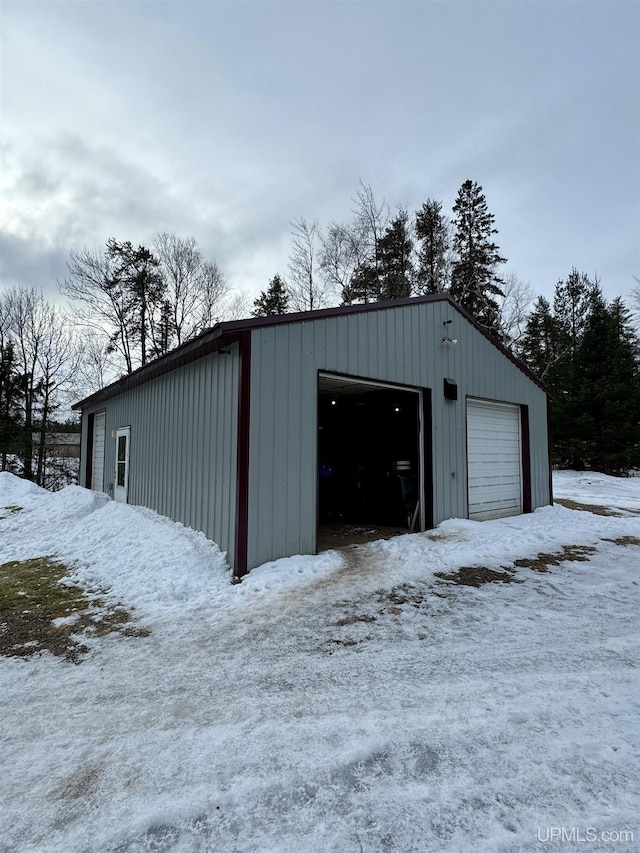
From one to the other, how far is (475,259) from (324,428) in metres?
13.0

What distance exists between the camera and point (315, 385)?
5137 mm

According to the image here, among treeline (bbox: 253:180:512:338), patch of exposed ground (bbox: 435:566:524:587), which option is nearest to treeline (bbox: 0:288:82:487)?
treeline (bbox: 253:180:512:338)

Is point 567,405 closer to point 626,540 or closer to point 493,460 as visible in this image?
point 493,460

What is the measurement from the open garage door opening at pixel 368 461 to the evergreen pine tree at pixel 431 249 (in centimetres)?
1055

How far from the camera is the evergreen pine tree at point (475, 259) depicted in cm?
1820

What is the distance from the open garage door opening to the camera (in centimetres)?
721

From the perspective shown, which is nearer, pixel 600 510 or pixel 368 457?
pixel 600 510

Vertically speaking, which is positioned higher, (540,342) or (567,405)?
(540,342)

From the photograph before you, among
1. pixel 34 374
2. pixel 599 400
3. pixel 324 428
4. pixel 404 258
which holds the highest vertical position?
pixel 404 258

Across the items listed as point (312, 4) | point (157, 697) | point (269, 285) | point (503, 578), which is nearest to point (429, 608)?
point (503, 578)

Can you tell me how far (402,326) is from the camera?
636 cm

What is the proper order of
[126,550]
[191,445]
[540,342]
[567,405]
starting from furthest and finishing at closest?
[540,342] → [567,405] → [191,445] → [126,550]

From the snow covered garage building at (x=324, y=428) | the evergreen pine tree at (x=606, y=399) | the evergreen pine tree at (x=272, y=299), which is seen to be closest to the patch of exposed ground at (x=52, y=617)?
the snow covered garage building at (x=324, y=428)

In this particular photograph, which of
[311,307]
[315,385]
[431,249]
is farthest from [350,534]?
[431,249]
